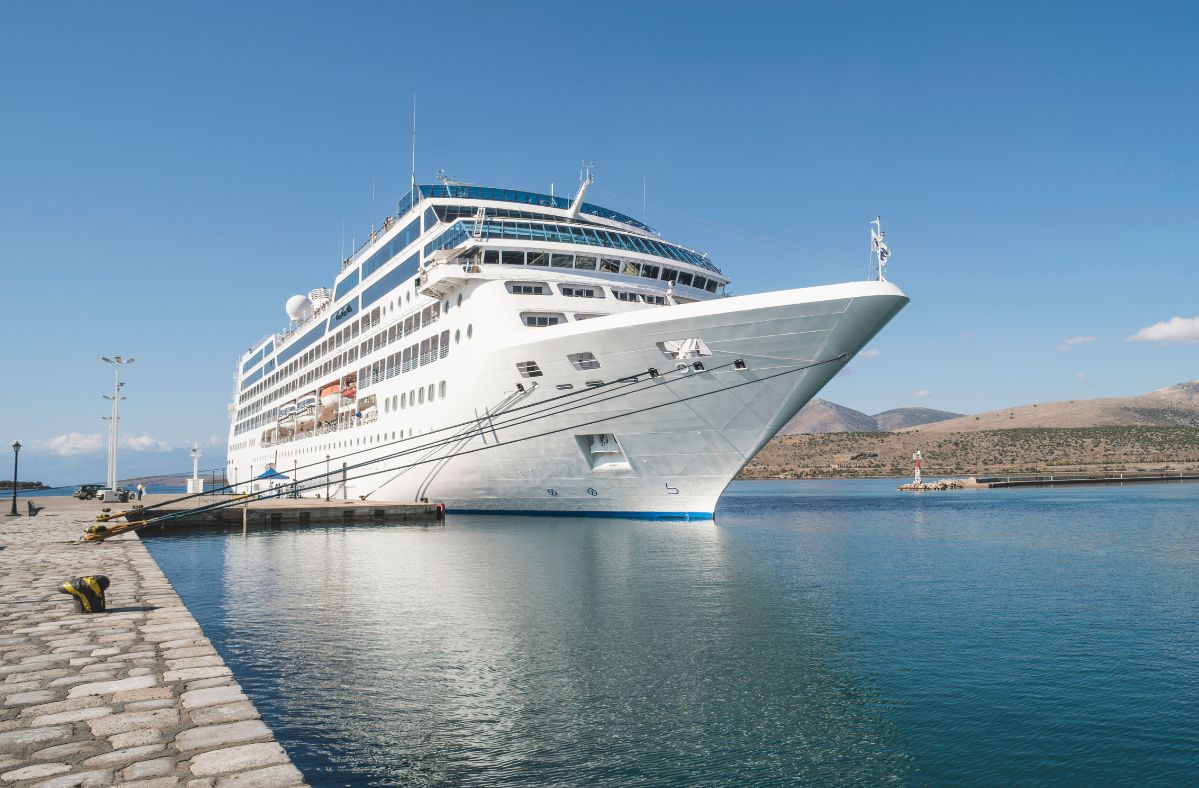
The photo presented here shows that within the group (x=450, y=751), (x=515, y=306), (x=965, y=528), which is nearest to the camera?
(x=450, y=751)

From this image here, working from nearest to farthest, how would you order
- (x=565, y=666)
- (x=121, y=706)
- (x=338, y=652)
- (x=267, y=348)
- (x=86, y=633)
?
1. (x=121, y=706)
2. (x=86, y=633)
3. (x=565, y=666)
4. (x=338, y=652)
5. (x=267, y=348)

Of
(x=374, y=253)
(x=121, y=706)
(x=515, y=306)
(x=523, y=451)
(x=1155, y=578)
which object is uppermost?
(x=374, y=253)

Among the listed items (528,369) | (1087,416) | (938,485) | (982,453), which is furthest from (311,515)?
(1087,416)

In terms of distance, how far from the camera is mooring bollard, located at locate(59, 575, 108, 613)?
9695mm

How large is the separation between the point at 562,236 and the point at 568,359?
7.46 meters

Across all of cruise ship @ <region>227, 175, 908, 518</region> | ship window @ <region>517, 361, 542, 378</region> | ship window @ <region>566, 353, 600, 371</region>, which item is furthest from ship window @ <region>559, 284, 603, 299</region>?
ship window @ <region>566, 353, 600, 371</region>

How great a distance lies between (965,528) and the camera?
34438 mm

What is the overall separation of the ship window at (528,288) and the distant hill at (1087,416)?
14527cm

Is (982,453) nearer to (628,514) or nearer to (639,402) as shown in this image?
(628,514)

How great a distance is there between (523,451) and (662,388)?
626 cm

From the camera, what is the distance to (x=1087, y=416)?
167 metres

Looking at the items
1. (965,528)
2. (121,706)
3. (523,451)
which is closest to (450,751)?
(121,706)

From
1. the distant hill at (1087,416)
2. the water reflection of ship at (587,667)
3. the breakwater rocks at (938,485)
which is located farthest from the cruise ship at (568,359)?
the distant hill at (1087,416)

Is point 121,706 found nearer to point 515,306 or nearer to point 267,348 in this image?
point 515,306
